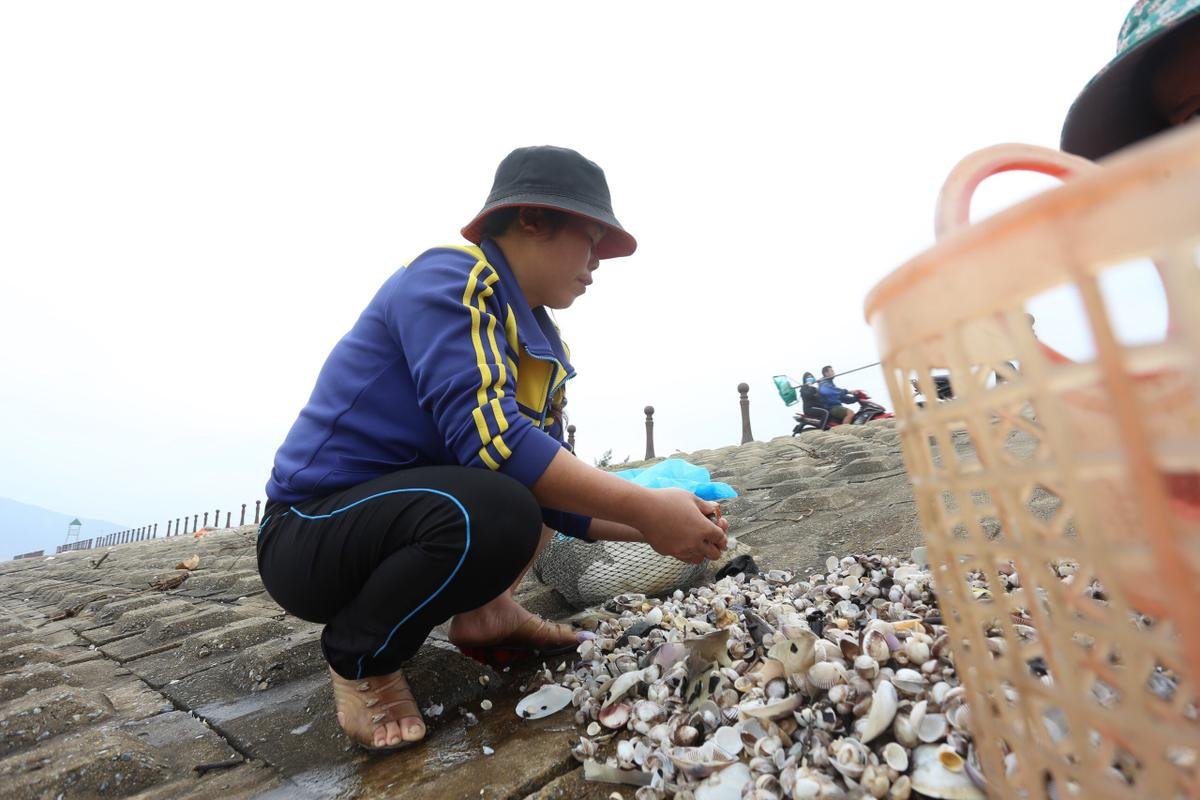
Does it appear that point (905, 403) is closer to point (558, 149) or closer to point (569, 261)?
point (569, 261)

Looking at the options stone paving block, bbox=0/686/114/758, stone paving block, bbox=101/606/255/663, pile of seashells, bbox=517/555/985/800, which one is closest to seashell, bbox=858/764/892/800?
pile of seashells, bbox=517/555/985/800

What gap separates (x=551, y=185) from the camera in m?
1.65

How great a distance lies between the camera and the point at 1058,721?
2.79 ft

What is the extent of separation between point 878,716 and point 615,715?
0.50 m

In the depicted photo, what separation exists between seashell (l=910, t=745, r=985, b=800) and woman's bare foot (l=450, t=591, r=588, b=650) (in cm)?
104

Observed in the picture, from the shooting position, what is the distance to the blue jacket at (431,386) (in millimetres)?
1354

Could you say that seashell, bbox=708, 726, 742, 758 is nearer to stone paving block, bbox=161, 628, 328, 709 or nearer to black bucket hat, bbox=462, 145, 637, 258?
black bucket hat, bbox=462, 145, 637, 258

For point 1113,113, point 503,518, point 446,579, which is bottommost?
point 446,579

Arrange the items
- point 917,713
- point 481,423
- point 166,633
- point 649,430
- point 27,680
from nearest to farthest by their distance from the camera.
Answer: point 917,713 → point 481,423 → point 27,680 → point 166,633 → point 649,430

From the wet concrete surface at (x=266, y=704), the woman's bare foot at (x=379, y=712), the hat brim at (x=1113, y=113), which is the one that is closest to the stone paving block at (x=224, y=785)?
the wet concrete surface at (x=266, y=704)

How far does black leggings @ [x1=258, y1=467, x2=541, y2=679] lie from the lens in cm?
135

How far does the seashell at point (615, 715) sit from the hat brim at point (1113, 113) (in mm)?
1642

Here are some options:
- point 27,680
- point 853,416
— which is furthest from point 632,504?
point 853,416

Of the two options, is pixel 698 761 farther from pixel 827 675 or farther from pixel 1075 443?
pixel 1075 443
